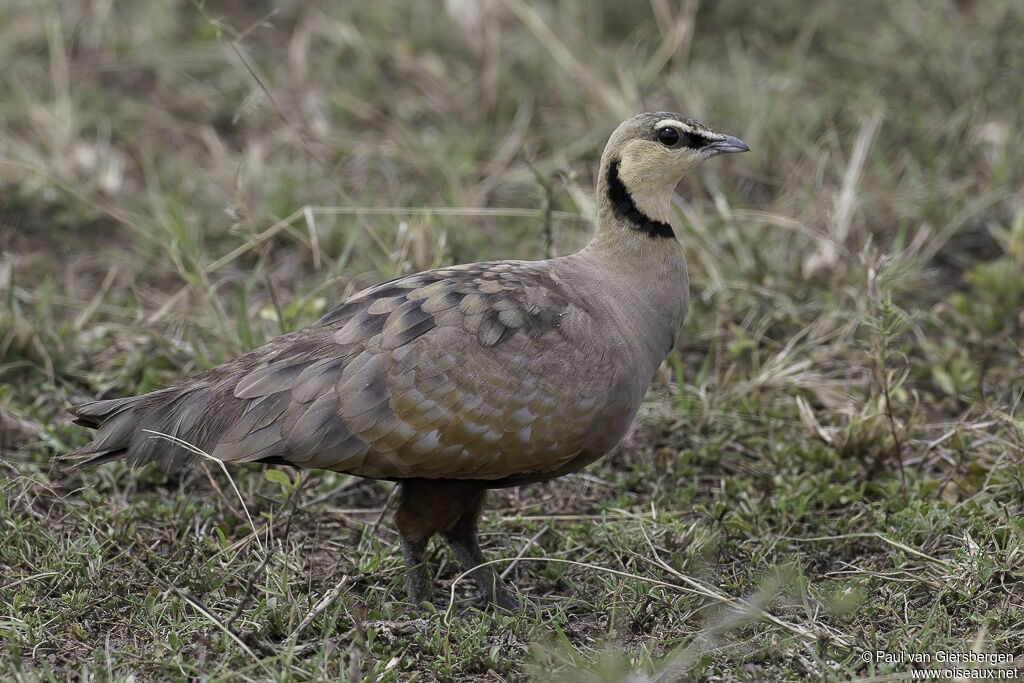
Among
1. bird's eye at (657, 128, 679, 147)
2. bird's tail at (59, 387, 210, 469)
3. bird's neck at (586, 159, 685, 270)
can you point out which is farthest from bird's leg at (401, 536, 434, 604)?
bird's eye at (657, 128, 679, 147)

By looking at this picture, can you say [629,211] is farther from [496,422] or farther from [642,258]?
[496,422]

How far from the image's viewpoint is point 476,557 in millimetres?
4461

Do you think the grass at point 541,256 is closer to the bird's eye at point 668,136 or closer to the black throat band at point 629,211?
the black throat band at point 629,211

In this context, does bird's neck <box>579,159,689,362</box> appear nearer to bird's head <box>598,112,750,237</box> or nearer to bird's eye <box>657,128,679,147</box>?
bird's head <box>598,112,750,237</box>

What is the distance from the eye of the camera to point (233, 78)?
8.02 m

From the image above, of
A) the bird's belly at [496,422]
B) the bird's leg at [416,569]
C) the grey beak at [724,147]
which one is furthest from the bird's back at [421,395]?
the grey beak at [724,147]

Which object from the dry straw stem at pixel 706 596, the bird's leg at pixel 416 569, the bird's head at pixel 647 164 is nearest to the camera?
the dry straw stem at pixel 706 596

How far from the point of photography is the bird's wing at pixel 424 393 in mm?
3938

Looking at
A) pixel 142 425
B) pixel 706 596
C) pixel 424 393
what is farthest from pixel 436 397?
pixel 706 596

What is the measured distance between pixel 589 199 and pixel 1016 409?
2.55 m

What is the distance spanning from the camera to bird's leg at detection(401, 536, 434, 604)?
4.25 m

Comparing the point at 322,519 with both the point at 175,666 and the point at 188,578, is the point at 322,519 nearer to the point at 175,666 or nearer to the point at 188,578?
the point at 188,578

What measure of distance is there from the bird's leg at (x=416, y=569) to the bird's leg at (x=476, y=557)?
124mm

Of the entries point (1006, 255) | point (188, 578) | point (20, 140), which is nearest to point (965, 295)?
point (1006, 255)
